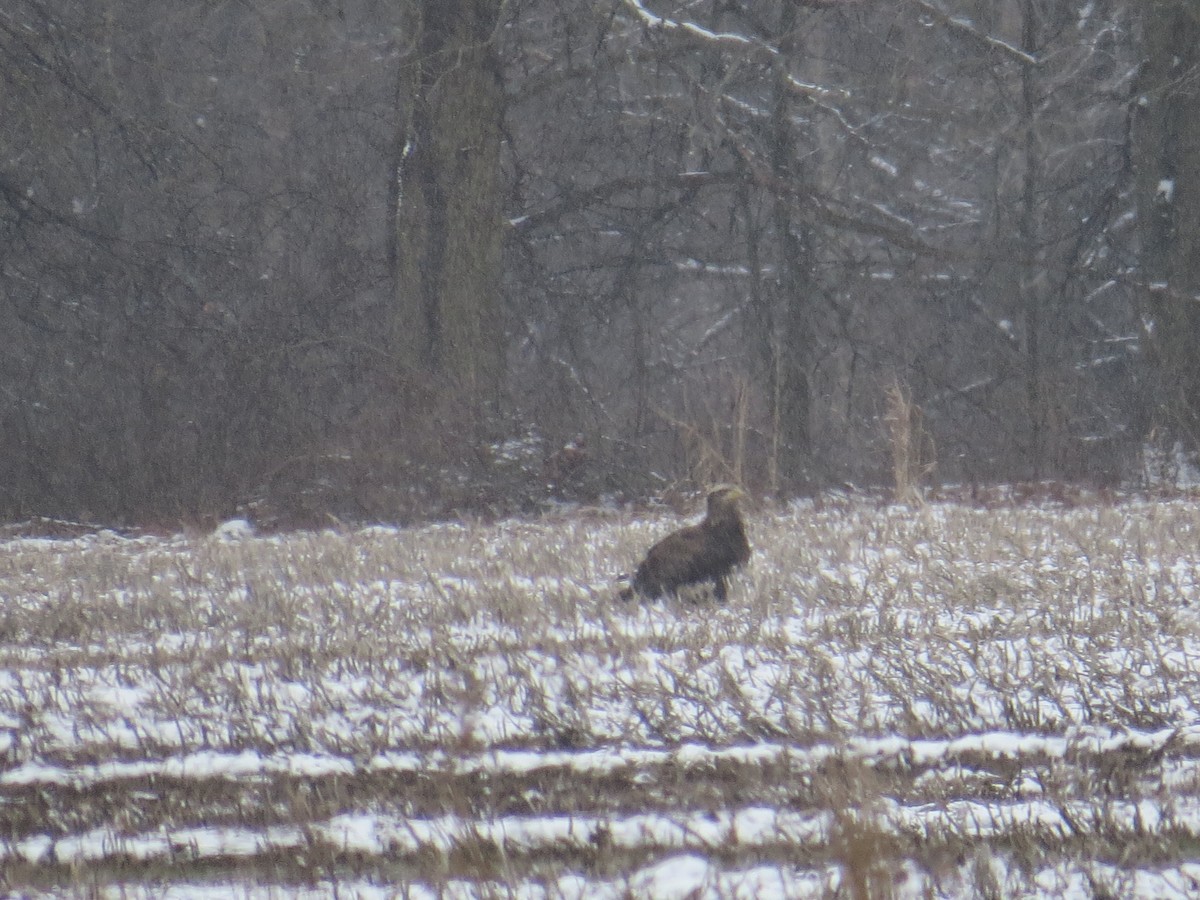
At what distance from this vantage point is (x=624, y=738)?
381 centimetres

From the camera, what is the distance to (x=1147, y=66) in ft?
44.6

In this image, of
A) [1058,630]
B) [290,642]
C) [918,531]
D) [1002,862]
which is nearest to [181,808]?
[290,642]

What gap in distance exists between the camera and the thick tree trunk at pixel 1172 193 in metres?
12.8

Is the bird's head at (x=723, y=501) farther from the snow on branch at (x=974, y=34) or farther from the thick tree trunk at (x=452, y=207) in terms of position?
the snow on branch at (x=974, y=34)

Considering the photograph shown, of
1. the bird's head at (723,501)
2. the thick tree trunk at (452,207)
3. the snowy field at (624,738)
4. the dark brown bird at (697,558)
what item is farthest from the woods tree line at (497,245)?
the snowy field at (624,738)

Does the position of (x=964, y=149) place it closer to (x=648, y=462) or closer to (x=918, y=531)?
(x=648, y=462)

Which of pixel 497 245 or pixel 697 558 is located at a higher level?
pixel 497 245

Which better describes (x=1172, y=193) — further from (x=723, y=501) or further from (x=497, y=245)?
(x=723, y=501)

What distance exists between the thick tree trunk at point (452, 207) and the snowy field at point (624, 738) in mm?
6985

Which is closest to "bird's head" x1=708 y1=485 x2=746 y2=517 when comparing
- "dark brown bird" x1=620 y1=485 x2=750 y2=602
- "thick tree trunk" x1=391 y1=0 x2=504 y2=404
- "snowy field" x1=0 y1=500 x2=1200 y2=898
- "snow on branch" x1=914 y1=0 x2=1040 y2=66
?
"dark brown bird" x1=620 y1=485 x2=750 y2=602

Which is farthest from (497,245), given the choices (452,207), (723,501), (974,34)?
(723,501)

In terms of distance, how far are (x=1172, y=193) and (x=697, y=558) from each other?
9481 millimetres

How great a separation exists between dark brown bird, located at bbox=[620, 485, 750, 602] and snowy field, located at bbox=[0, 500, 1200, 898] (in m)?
0.15

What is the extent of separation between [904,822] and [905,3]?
35.9 ft
